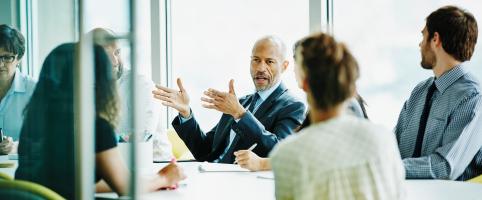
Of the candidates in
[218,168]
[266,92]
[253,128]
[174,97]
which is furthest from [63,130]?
[266,92]

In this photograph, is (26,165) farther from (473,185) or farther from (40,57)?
(473,185)

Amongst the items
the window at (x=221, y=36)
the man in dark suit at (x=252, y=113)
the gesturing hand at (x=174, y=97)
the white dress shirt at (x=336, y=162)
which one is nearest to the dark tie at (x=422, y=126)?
the man in dark suit at (x=252, y=113)

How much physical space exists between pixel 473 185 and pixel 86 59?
1.62m

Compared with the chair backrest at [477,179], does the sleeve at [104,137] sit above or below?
above

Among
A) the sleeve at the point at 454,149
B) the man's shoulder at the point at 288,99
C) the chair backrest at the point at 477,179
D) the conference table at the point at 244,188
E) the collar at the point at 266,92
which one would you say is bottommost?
the chair backrest at the point at 477,179

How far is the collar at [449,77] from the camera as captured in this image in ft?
8.34

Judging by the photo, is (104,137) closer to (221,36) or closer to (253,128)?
(253,128)

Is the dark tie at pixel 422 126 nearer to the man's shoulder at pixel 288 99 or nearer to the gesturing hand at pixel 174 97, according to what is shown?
the man's shoulder at pixel 288 99

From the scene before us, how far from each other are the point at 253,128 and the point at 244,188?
72 centimetres

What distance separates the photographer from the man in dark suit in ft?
9.47

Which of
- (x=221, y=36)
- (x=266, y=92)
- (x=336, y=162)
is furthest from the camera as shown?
(x=221, y=36)

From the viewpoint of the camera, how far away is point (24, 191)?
4.75 feet

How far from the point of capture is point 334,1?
14.3 ft

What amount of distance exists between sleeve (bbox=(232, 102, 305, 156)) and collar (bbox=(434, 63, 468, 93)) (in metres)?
0.82
